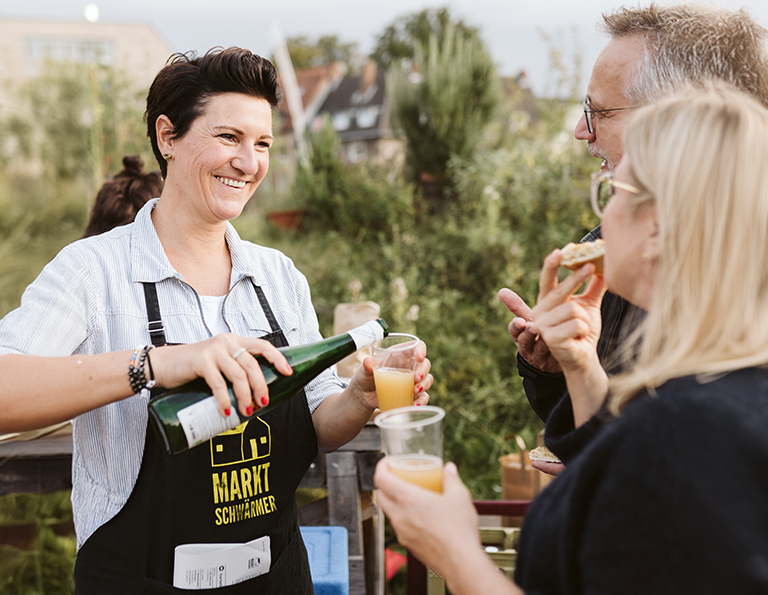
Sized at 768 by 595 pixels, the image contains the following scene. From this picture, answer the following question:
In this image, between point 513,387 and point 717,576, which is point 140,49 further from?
point 717,576

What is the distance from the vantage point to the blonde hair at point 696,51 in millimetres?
2057

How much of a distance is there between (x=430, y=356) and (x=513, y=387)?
0.90 m

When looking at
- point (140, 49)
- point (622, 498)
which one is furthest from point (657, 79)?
point (140, 49)

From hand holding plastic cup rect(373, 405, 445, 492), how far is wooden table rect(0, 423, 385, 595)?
1929mm

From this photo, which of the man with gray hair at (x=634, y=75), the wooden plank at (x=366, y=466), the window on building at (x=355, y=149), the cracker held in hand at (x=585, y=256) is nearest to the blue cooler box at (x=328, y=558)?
the wooden plank at (x=366, y=466)

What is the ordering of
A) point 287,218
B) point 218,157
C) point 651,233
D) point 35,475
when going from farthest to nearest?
point 287,218 < point 35,475 < point 218,157 < point 651,233

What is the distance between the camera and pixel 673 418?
993 mm

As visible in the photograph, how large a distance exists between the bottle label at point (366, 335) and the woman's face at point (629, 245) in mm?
718

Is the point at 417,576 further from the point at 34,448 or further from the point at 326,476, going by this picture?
the point at 34,448

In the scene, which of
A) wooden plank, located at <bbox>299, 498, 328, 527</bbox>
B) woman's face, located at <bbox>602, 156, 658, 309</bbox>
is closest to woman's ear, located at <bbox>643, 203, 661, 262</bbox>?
woman's face, located at <bbox>602, 156, 658, 309</bbox>

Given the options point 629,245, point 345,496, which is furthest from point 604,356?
point 345,496

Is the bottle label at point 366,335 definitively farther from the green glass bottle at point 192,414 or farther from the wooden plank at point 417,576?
the wooden plank at point 417,576

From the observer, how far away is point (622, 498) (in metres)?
1.00

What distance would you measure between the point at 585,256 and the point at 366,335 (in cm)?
67
